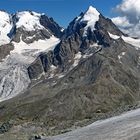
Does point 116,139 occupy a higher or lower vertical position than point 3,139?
lower

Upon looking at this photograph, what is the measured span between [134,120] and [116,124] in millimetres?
2575

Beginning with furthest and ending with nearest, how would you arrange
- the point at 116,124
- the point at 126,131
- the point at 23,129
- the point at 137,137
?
the point at 23,129
the point at 116,124
the point at 126,131
the point at 137,137

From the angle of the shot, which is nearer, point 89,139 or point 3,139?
point 89,139

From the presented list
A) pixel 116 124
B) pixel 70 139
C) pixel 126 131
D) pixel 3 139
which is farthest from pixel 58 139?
pixel 3 139

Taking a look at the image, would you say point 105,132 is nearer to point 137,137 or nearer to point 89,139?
point 89,139

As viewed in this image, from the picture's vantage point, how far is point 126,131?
153ft

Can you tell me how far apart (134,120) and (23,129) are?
114188mm

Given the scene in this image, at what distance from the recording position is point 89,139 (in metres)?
48.7

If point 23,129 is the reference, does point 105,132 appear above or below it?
below

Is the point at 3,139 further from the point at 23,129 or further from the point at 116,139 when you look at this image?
the point at 116,139

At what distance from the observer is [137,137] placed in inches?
1698

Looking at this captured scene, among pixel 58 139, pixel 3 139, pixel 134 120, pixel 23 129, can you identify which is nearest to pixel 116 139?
pixel 134 120

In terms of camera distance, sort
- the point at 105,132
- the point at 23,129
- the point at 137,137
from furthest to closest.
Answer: the point at 23,129
the point at 105,132
the point at 137,137

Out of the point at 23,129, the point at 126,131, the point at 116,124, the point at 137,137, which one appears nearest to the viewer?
the point at 137,137
